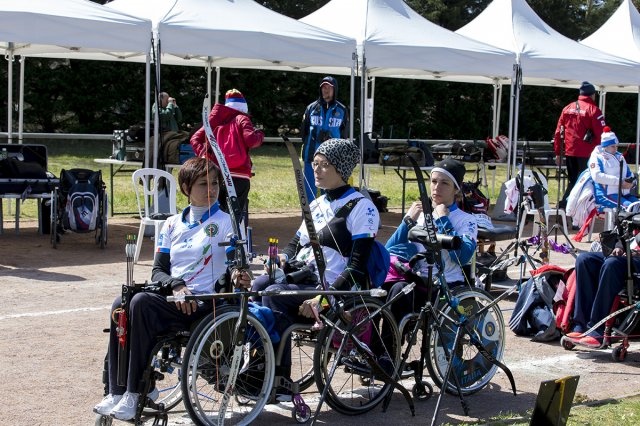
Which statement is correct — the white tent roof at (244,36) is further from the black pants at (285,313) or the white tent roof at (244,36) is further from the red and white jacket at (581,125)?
the black pants at (285,313)

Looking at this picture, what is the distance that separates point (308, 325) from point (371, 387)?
58 cm

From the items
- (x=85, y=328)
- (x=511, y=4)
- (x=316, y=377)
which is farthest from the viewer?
(x=511, y=4)

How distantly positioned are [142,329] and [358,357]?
119 cm

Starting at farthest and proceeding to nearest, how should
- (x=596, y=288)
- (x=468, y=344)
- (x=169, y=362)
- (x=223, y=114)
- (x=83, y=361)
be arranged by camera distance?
(x=223, y=114)
(x=596, y=288)
(x=83, y=361)
(x=468, y=344)
(x=169, y=362)

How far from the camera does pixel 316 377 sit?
5230mm

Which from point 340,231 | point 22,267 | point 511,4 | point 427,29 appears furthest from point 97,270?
point 511,4

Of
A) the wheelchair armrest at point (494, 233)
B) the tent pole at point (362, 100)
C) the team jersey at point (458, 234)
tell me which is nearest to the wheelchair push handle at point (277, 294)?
the team jersey at point (458, 234)

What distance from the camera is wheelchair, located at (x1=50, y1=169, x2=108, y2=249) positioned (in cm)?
1126

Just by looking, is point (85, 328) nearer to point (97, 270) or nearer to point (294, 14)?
point (97, 270)

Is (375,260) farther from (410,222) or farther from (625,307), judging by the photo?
(625,307)

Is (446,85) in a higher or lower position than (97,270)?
higher

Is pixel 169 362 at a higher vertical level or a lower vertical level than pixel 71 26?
lower


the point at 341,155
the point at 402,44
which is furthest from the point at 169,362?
the point at 402,44

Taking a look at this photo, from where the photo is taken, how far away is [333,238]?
562 cm
